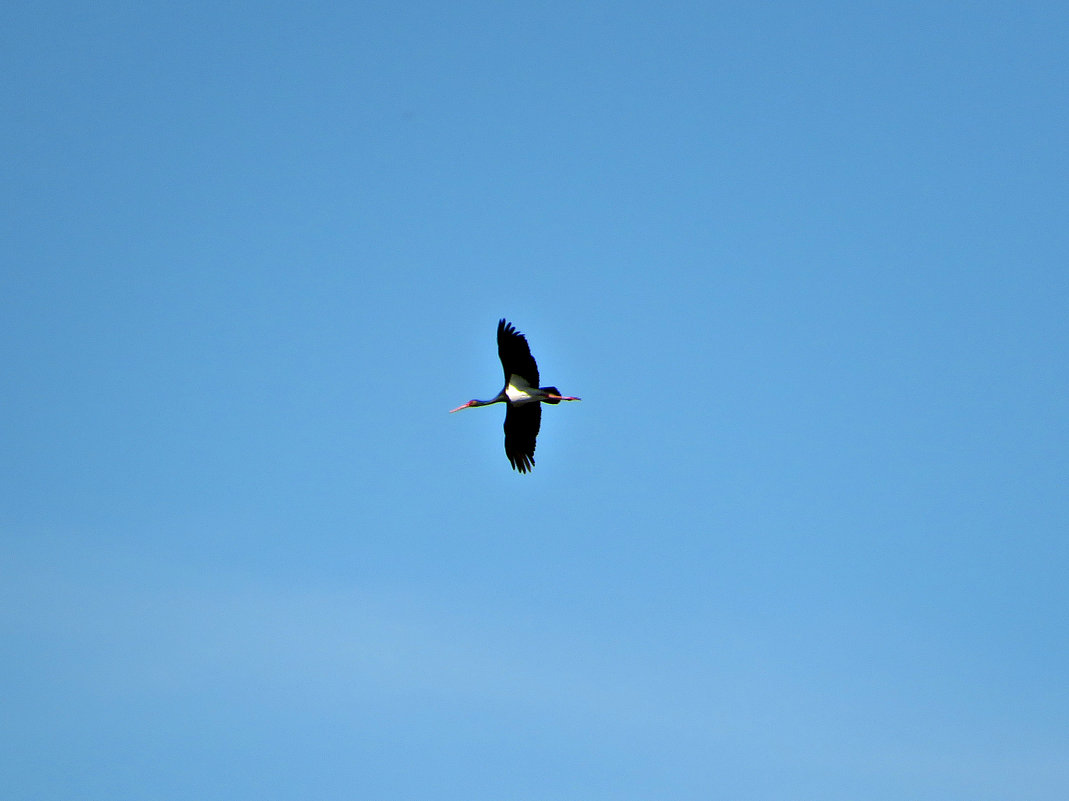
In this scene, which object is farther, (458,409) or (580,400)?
(458,409)

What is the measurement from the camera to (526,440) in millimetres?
42188

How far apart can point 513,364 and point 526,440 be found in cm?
Result: 274

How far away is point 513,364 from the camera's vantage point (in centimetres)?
4103

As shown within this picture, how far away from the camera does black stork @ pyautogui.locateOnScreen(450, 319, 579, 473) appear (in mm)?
40969

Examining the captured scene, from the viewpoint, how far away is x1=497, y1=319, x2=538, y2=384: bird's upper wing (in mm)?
40594

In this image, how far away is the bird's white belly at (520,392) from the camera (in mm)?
41594

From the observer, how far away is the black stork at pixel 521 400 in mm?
40969

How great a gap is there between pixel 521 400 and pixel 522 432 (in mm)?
1078

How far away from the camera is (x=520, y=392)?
41875 mm

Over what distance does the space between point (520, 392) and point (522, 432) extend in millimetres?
1354

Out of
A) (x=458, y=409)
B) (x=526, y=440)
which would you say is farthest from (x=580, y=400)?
(x=458, y=409)

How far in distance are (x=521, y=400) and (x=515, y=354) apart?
1.93 m

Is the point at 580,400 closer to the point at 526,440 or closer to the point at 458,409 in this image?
Result: the point at 526,440

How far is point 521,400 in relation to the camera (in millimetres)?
41969
